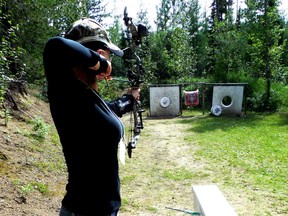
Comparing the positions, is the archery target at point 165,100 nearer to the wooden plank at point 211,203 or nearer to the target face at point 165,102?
the target face at point 165,102

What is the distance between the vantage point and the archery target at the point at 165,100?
11.6 metres

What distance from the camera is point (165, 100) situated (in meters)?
11.6

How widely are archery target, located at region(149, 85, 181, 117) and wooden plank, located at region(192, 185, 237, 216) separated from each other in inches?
350

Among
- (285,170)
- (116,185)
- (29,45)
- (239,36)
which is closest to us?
(116,185)

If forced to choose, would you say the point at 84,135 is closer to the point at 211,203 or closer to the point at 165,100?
the point at 211,203

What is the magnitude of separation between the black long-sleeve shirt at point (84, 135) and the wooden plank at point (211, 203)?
134 centimetres

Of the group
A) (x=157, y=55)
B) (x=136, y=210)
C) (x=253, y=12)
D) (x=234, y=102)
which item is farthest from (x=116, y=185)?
(x=157, y=55)

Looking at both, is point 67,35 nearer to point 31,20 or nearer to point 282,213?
point 282,213

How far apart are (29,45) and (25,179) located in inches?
107

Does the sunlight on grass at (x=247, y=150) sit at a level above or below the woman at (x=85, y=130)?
below

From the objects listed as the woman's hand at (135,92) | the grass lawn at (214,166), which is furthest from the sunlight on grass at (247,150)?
the woman's hand at (135,92)

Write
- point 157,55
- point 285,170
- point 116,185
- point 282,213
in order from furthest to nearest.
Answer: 1. point 157,55
2. point 285,170
3. point 282,213
4. point 116,185

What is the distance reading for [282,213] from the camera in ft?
11.2

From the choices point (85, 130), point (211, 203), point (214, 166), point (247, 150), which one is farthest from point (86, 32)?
point (247, 150)
